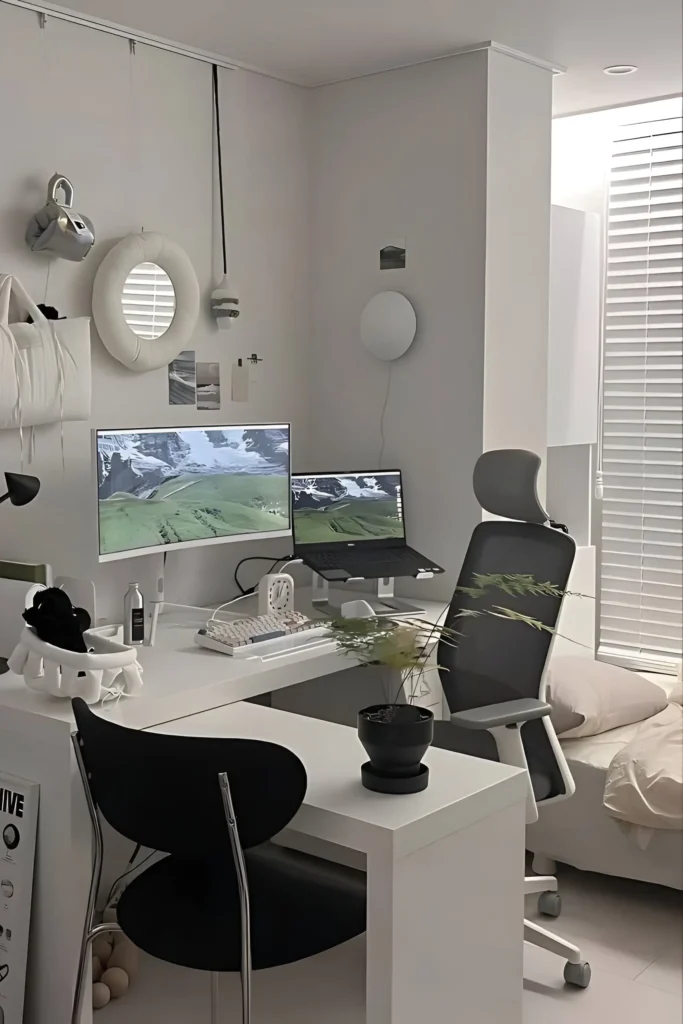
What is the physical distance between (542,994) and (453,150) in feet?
7.79

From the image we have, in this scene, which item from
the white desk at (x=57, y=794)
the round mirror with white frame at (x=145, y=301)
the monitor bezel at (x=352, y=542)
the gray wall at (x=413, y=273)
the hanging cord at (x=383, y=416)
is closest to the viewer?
the white desk at (x=57, y=794)

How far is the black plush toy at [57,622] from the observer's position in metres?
2.23

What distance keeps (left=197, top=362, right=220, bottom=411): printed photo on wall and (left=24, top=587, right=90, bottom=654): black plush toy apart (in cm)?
124

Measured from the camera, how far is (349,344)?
3668mm

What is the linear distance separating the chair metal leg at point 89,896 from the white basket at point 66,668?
0.17 m

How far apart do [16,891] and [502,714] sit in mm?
1074

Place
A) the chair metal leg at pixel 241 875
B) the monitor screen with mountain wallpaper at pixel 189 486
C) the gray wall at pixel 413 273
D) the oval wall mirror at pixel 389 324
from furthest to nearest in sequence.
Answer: the oval wall mirror at pixel 389 324 → the gray wall at pixel 413 273 → the monitor screen with mountain wallpaper at pixel 189 486 → the chair metal leg at pixel 241 875

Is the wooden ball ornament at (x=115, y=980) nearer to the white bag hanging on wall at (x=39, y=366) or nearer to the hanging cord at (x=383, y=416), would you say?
the white bag hanging on wall at (x=39, y=366)

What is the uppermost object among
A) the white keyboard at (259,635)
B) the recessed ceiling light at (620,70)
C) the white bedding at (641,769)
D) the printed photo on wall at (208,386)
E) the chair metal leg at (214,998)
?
the recessed ceiling light at (620,70)

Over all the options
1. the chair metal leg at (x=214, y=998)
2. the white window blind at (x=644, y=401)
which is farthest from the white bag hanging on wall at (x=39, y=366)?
the white window blind at (x=644, y=401)

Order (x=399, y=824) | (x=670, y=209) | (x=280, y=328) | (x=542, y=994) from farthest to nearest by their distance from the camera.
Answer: (x=670, y=209), (x=280, y=328), (x=542, y=994), (x=399, y=824)

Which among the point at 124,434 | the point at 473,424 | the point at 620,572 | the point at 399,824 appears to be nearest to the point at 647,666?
the point at 620,572

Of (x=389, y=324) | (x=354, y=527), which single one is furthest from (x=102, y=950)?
(x=389, y=324)

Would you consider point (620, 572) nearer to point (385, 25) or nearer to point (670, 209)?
point (670, 209)
